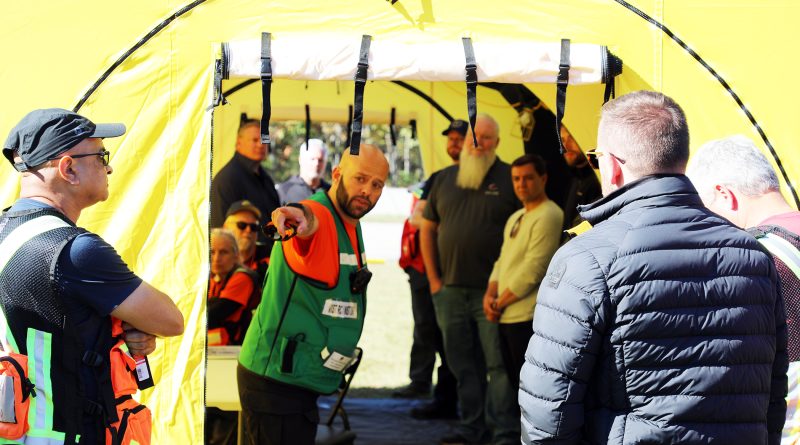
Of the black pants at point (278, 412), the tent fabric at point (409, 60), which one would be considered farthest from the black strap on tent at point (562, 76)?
the black pants at point (278, 412)

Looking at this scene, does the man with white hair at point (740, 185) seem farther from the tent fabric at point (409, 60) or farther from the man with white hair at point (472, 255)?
the man with white hair at point (472, 255)

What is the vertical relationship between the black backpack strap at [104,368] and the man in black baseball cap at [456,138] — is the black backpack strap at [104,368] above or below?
below

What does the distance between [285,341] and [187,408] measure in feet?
1.71

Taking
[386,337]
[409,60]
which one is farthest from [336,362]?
[386,337]

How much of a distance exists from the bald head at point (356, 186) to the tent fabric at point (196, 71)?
61 cm

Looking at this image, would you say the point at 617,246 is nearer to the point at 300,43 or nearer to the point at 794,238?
the point at 794,238

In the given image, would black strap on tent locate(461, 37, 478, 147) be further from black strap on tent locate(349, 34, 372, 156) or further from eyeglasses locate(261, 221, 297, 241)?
eyeglasses locate(261, 221, 297, 241)

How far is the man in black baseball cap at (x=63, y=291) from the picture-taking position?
2.42 meters

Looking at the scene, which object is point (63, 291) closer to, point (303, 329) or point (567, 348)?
point (567, 348)

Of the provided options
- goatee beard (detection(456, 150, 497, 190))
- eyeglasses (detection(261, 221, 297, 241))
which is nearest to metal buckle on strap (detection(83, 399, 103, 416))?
eyeglasses (detection(261, 221, 297, 241))

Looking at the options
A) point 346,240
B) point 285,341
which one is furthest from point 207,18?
point 285,341

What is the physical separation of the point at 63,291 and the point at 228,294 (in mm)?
2696

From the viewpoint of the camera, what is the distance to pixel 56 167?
2541 mm

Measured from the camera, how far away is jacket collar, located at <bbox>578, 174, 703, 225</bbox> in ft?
6.95
